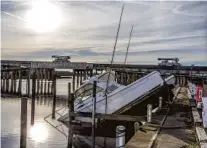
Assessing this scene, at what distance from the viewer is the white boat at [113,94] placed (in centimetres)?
1638

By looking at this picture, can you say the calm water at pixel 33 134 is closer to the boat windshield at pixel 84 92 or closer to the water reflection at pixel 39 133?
the water reflection at pixel 39 133

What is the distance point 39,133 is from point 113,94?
695 cm

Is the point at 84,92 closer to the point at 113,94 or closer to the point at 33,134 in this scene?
the point at 113,94

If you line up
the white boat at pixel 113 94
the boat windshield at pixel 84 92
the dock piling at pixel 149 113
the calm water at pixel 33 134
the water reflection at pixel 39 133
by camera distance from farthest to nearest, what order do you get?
the water reflection at pixel 39 133
the calm water at pixel 33 134
the boat windshield at pixel 84 92
the white boat at pixel 113 94
the dock piling at pixel 149 113

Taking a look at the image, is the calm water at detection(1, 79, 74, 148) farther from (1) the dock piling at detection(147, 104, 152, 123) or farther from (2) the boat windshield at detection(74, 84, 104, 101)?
(1) the dock piling at detection(147, 104, 152, 123)

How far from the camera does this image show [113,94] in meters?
16.9

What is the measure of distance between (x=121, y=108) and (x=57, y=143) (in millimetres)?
4504

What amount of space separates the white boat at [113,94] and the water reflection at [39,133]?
378 cm

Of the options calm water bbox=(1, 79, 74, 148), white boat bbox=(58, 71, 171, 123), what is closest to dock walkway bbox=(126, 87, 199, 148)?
white boat bbox=(58, 71, 171, 123)

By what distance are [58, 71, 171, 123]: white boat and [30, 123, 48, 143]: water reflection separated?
12.4 ft

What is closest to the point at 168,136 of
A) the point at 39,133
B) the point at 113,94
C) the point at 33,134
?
the point at 113,94

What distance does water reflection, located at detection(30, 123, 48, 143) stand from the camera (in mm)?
19922

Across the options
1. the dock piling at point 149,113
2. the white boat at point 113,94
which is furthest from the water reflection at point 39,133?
the dock piling at point 149,113

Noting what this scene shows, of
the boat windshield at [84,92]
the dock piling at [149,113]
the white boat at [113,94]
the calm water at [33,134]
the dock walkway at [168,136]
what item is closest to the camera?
the dock walkway at [168,136]
